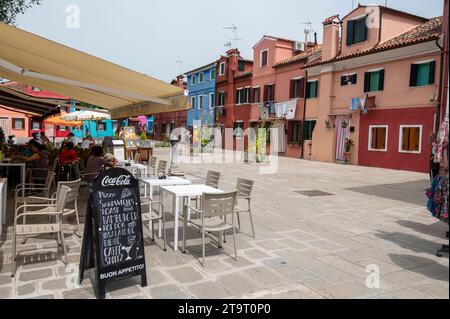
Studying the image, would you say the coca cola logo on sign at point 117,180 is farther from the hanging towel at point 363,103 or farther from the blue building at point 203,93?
the blue building at point 203,93

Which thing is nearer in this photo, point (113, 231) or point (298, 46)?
point (113, 231)

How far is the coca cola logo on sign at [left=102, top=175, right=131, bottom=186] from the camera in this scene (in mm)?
3524

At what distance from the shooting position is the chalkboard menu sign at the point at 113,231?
3.42 meters

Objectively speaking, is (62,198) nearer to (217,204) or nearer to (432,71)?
(217,204)

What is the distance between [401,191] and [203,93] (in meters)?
27.5

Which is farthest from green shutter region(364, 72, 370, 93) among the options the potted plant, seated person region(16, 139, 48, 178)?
seated person region(16, 139, 48, 178)

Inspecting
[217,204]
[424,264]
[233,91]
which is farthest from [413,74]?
[233,91]

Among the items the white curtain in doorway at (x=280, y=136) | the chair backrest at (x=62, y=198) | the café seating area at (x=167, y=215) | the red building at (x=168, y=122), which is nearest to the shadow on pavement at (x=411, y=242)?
the café seating area at (x=167, y=215)

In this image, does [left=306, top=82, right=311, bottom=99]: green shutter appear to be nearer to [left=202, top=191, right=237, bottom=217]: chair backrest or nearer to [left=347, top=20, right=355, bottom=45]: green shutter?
[left=347, top=20, right=355, bottom=45]: green shutter

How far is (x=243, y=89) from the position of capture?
29.6 meters

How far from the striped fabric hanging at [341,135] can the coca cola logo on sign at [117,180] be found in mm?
17643

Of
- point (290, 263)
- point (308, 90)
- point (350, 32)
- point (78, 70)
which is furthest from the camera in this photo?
point (308, 90)

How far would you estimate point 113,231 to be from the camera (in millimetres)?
3512

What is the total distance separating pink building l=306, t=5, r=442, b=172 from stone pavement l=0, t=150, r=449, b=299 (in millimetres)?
10065
